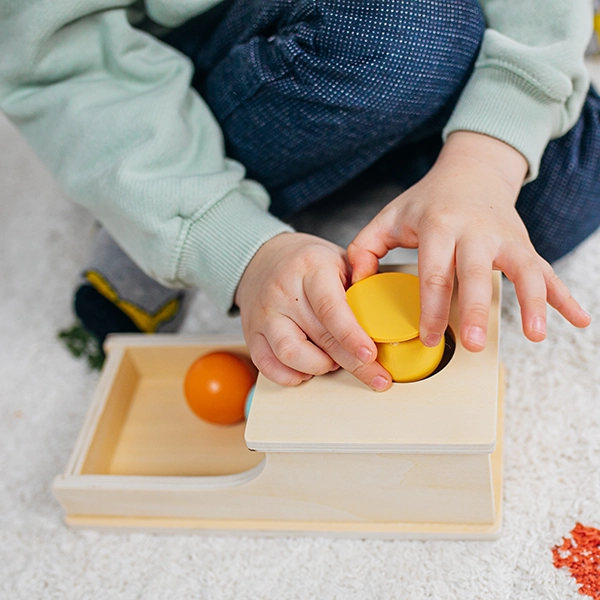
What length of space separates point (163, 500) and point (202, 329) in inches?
10.3

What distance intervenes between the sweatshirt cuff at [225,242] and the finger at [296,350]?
0.10 metres

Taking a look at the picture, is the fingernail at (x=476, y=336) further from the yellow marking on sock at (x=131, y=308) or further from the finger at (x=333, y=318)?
the yellow marking on sock at (x=131, y=308)

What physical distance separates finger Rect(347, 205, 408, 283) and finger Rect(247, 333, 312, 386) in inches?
3.6

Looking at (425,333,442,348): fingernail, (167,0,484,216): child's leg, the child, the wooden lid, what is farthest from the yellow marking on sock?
(425,333,442,348): fingernail

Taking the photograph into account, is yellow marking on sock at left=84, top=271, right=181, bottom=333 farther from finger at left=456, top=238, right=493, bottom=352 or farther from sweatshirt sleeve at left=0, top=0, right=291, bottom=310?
finger at left=456, top=238, right=493, bottom=352

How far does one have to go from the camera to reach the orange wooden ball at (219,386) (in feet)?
2.20

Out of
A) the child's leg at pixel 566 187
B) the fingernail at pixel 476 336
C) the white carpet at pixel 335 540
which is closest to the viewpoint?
the fingernail at pixel 476 336

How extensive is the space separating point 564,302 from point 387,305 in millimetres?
131

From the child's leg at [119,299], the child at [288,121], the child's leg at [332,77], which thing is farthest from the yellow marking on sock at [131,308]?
the child's leg at [332,77]

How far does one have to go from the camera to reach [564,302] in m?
0.51

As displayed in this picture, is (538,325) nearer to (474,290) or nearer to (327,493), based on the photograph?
(474,290)

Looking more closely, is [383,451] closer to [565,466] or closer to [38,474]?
[565,466]

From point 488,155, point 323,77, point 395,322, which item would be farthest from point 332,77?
point 395,322

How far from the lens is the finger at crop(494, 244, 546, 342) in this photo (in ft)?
1.55
